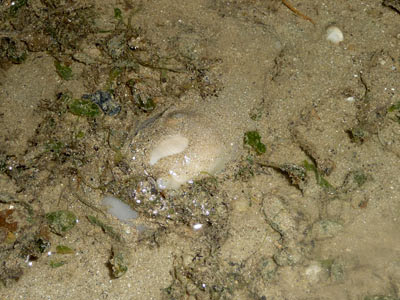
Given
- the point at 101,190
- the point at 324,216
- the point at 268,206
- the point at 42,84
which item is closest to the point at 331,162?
the point at 324,216

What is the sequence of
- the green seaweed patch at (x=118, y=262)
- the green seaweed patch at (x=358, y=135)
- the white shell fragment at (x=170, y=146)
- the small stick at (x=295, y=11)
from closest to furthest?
the green seaweed patch at (x=118, y=262), the white shell fragment at (x=170, y=146), the green seaweed patch at (x=358, y=135), the small stick at (x=295, y=11)

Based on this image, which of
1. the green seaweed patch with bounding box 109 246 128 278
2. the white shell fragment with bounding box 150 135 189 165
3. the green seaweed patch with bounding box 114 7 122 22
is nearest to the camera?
the green seaweed patch with bounding box 109 246 128 278

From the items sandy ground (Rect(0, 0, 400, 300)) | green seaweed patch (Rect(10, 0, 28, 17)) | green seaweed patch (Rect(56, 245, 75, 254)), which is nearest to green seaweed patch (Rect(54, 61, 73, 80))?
sandy ground (Rect(0, 0, 400, 300))

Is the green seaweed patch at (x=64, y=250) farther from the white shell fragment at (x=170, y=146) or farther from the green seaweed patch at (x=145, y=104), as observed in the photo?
the green seaweed patch at (x=145, y=104)

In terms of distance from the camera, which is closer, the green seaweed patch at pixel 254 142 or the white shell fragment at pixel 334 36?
the green seaweed patch at pixel 254 142

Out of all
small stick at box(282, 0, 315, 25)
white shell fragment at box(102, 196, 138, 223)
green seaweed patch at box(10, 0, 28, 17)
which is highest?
small stick at box(282, 0, 315, 25)

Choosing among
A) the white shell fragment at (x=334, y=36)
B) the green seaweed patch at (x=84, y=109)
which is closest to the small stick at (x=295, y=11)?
the white shell fragment at (x=334, y=36)

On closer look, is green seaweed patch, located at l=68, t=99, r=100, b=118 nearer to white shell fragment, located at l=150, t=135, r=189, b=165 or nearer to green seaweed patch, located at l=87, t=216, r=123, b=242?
white shell fragment, located at l=150, t=135, r=189, b=165
